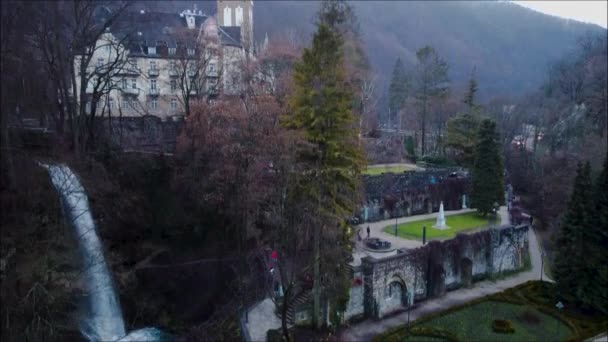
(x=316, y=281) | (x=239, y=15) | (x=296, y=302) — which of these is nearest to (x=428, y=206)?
(x=296, y=302)

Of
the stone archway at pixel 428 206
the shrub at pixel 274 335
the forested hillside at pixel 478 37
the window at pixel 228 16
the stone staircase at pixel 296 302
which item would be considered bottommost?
the shrub at pixel 274 335

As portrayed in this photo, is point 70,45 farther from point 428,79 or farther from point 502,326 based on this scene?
point 428,79

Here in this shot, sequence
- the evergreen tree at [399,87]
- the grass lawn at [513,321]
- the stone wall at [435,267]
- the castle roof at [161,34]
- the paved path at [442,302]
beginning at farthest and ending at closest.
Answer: the evergreen tree at [399,87], the castle roof at [161,34], the stone wall at [435,267], the paved path at [442,302], the grass lawn at [513,321]

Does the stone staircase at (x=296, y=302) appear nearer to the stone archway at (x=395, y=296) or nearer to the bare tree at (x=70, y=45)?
the stone archway at (x=395, y=296)

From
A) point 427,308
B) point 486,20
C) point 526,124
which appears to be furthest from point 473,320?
point 486,20

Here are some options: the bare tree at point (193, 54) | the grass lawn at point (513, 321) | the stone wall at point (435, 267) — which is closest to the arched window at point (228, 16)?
the bare tree at point (193, 54)

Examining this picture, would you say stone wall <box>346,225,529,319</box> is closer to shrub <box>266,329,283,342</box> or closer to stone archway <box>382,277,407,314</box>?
stone archway <box>382,277,407,314</box>
